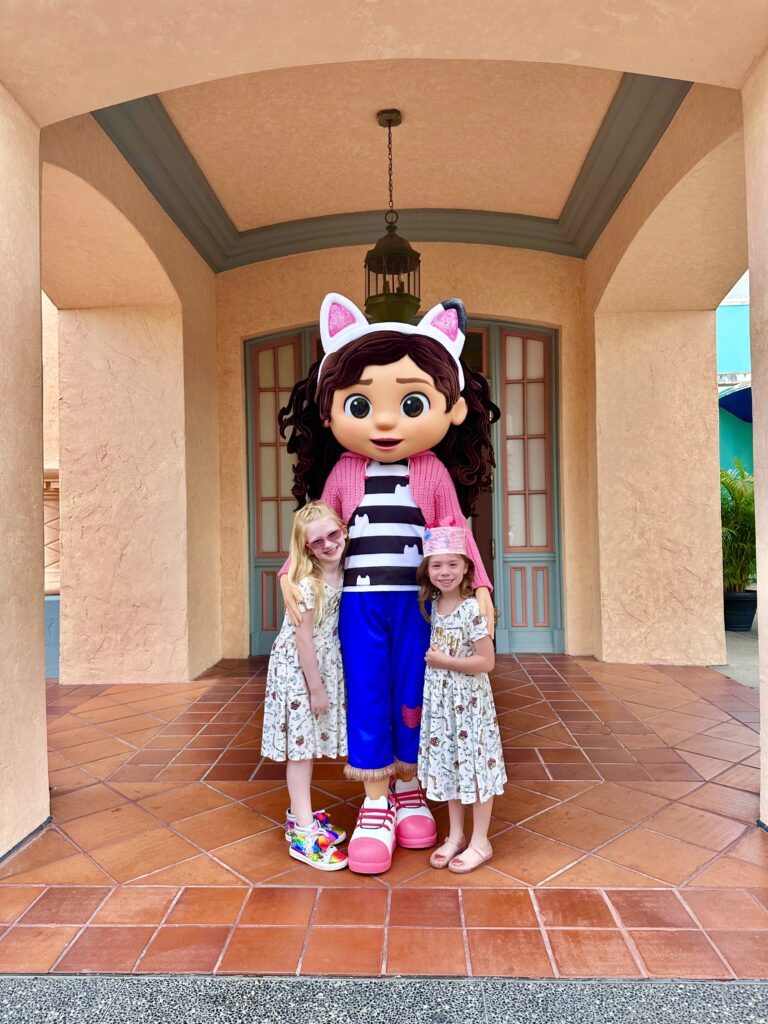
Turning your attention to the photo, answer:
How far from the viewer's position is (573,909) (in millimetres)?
2037

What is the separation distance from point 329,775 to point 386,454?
5.40ft

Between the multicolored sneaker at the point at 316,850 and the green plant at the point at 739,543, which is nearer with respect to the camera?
the multicolored sneaker at the point at 316,850

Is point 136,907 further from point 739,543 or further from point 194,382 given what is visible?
point 739,543

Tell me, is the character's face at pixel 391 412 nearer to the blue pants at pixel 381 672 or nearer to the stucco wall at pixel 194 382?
the blue pants at pixel 381 672

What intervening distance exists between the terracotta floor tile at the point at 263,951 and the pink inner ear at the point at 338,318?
1940mm

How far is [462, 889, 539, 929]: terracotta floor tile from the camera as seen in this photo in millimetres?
1970

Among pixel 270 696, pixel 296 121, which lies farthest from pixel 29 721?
pixel 296 121

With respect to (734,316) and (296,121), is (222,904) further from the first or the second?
(734,316)

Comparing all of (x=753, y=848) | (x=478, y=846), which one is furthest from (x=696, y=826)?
(x=478, y=846)

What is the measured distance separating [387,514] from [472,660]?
0.60 meters

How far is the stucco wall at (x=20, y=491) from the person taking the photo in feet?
7.95

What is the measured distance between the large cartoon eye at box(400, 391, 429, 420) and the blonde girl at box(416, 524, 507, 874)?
1.45 ft

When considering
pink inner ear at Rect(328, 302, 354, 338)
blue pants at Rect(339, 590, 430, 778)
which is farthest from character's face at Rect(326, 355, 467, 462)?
blue pants at Rect(339, 590, 430, 778)

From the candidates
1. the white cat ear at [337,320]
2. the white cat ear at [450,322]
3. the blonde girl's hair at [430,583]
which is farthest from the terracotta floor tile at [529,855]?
the white cat ear at [337,320]
